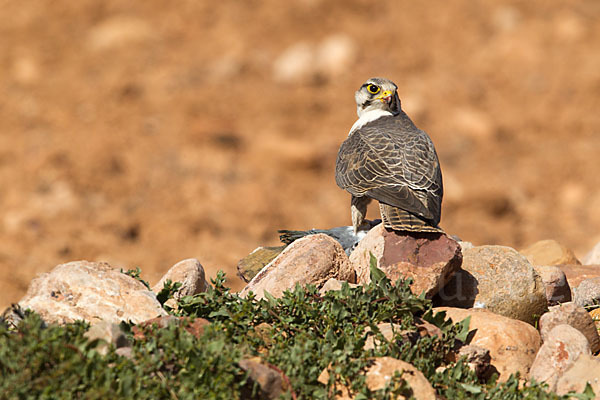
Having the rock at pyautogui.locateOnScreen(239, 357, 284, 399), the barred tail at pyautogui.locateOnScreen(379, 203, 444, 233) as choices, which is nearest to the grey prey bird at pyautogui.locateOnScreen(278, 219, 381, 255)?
the barred tail at pyautogui.locateOnScreen(379, 203, 444, 233)

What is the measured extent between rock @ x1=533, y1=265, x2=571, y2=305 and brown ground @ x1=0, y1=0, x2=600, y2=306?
6606 millimetres

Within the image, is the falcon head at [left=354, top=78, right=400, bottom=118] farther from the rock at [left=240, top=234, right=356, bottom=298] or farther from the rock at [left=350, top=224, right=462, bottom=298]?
the rock at [left=240, top=234, right=356, bottom=298]

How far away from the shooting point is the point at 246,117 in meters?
19.4

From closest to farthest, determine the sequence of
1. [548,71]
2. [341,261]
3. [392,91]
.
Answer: [341,261] → [392,91] → [548,71]

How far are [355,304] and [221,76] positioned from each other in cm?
1605

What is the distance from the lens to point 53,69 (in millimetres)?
21141

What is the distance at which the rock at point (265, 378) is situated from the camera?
4762mm

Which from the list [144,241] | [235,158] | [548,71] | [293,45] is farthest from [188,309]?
[548,71]

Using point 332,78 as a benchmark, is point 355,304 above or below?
below

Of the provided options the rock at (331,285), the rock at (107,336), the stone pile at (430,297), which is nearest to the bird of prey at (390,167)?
the stone pile at (430,297)

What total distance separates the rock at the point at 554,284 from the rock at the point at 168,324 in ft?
11.2

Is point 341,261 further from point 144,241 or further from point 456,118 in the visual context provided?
point 456,118

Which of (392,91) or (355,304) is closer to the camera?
(355,304)

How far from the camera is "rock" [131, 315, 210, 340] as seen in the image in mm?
5148
